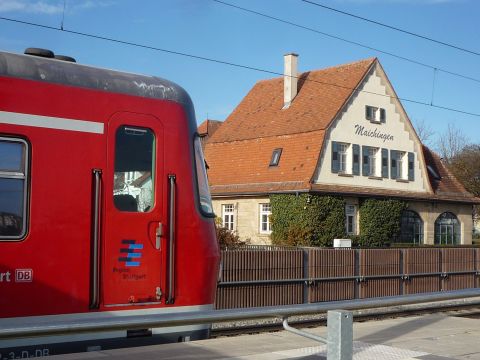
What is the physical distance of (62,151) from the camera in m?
6.30

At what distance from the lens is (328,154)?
36.6 metres

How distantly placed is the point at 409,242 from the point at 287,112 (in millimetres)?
10523

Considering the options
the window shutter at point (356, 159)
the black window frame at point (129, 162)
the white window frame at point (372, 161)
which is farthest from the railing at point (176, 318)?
the white window frame at point (372, 161)

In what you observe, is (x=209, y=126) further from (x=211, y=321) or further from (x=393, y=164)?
(x=211, y=321)

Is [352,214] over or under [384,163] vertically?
under

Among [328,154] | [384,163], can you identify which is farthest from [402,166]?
[328,154]

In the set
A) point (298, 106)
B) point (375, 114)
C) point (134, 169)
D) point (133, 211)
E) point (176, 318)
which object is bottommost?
point (176, 318)

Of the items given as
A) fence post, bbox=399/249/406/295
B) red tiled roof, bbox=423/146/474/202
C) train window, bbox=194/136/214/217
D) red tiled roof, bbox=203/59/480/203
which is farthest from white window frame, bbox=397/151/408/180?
train window, bbox=194/136/214/217

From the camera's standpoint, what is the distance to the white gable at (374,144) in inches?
1460

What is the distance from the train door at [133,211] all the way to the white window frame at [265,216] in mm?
30640

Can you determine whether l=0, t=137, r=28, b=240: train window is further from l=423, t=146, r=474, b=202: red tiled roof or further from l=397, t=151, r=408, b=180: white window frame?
l=423, t=146, r=474, b=202: red tiled roof

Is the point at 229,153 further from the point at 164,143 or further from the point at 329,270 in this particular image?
the point at 164,143

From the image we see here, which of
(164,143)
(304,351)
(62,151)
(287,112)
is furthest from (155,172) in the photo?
(287,112)

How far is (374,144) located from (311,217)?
7.54m
